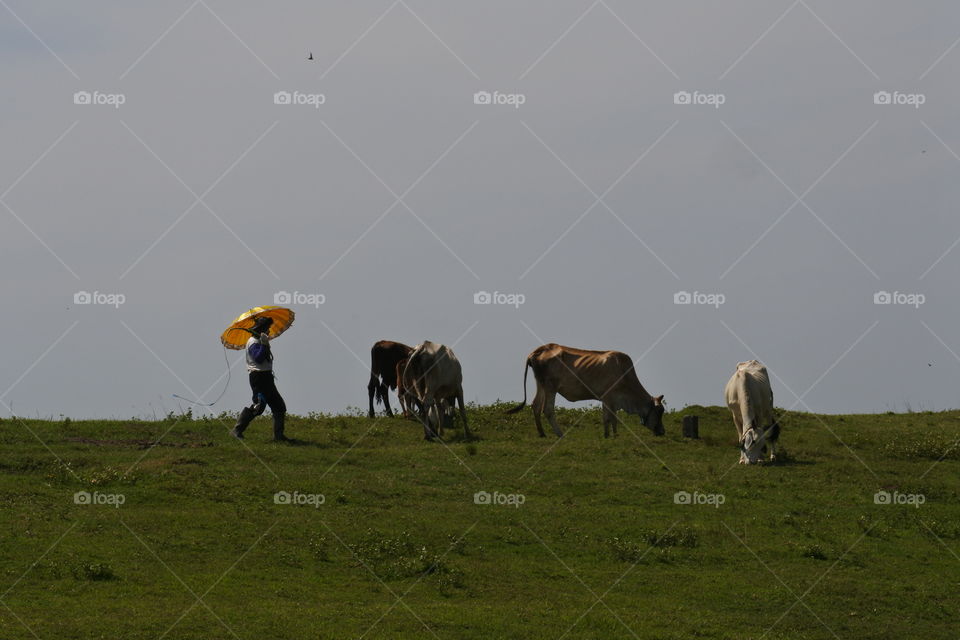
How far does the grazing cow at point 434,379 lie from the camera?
29609 millimetres

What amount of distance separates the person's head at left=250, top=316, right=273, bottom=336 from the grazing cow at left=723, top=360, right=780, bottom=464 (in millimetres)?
9874

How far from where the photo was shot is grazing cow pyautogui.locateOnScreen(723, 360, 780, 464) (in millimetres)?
26547

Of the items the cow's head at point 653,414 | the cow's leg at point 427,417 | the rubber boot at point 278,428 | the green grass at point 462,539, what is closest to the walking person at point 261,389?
the rubber boot at point 278,428

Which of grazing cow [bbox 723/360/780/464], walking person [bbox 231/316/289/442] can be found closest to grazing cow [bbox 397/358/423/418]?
walking person [bbox 231/316/289/442]

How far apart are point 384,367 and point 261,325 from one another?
204 inches

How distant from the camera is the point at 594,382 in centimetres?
3062

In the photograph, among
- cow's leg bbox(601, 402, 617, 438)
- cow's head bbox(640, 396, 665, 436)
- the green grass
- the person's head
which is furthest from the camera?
cow's head bbox(640, 396, 665, 436)

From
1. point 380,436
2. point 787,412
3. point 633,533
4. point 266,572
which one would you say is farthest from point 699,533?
point 787,412

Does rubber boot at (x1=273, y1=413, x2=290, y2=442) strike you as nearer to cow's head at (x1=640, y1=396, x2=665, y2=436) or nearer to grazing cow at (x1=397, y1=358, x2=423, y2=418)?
grazing cow at (x1=397, y1=358, x2=423, y2=418)

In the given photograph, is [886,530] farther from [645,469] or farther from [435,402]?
[435,402]

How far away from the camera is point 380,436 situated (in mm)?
28953

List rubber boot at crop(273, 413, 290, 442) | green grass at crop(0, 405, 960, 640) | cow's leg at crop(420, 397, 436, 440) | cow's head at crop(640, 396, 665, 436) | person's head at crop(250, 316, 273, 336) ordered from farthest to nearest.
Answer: cow's head at crop(640, 396, 665, 436)
cow's leg at crop(420, 397, 436, 440)
person's head at crop(250, 316, 273, 336)
rubber boot at crop(273, 413, 290, 442)
green grass at crop(0, 405, 960, 640)

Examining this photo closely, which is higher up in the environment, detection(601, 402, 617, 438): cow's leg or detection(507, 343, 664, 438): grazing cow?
detection(507, 343, 664, 438): grazing cow

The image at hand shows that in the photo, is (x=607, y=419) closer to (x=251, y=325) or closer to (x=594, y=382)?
(x=594, y=382)
